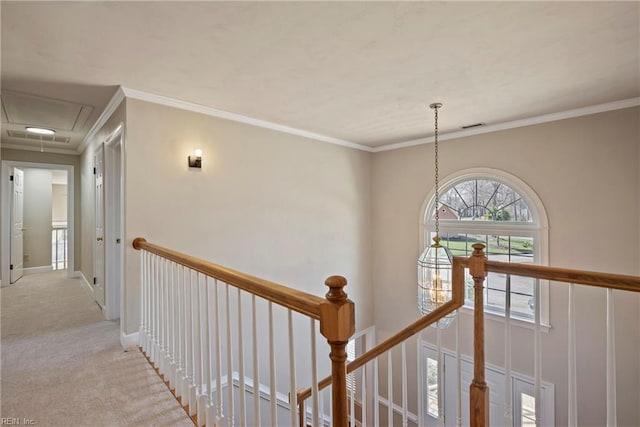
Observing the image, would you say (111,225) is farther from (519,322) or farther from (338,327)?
(519,322)

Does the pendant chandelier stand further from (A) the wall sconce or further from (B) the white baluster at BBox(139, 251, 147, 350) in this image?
(B) the white baluster at BBox(139, 251, 147, 350)

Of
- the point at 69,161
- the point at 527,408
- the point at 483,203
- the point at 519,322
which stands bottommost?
the point at 527,408

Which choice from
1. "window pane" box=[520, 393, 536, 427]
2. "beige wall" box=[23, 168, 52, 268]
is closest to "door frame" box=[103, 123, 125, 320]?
"beige wall" box=[23, 168, 52, 268]

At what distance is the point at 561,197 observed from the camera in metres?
3.37

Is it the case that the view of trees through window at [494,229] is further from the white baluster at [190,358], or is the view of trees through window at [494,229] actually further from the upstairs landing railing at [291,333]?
the white baluster at [190,358]

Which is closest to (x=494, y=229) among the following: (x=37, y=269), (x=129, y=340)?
(x=129, y=340)

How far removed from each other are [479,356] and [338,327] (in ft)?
3.66

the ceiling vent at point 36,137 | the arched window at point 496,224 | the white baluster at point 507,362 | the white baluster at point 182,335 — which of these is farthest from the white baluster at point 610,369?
the ceiling vent at point 36,137

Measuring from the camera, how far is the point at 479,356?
1590 millimetres

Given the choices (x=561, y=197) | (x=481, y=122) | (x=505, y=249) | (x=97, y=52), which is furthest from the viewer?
(x=505, y=249)

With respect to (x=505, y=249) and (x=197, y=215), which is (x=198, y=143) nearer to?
(x=197, y=215)

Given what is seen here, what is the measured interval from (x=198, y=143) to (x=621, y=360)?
4702mm

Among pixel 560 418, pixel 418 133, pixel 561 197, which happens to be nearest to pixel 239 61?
pixel 418 133

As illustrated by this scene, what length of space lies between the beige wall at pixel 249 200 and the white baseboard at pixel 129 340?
0.06 metres
